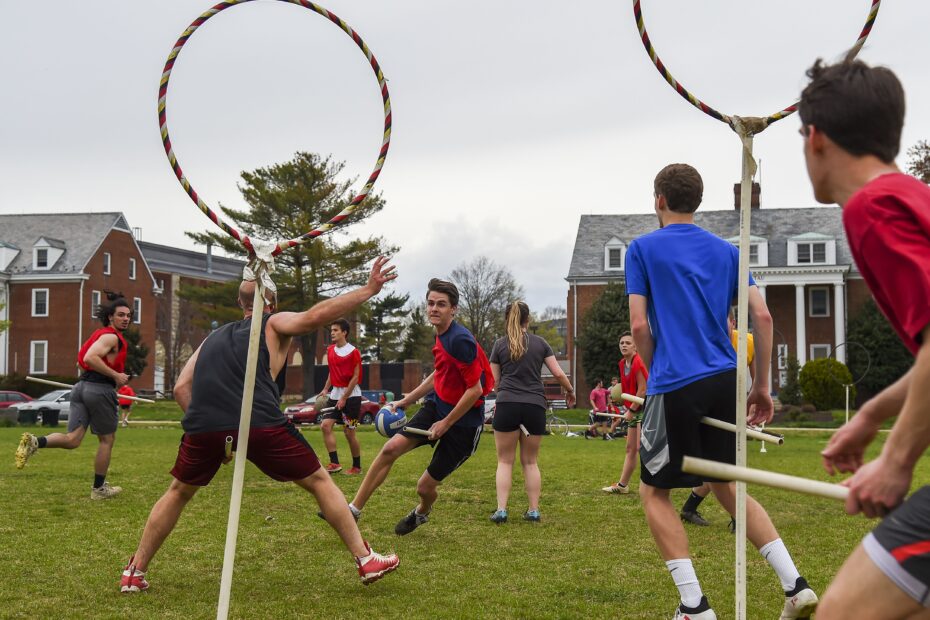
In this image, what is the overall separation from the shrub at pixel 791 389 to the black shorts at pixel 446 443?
1638 inches

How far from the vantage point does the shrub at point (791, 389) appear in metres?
47.4

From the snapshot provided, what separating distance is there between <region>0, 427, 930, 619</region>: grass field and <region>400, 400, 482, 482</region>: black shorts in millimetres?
615

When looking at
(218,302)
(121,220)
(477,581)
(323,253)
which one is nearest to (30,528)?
(477,581)

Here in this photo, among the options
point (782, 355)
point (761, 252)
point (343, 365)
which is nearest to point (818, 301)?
point (761, 252)

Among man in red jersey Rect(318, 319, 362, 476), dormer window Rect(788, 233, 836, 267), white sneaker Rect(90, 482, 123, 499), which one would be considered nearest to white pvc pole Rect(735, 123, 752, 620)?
white sneaker Rect(90, 482, 123, 499)

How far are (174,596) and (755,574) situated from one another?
12.8ft

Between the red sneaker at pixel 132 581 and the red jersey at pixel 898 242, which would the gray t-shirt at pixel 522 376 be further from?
the red jersey at pixel 898 242

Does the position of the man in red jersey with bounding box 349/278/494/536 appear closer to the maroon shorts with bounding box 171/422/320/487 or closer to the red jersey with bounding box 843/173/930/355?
the maroon shorts with bounding box 171/422/320/487

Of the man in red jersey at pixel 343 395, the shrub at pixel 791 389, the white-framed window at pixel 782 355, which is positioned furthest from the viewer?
the white-framed window at pixel 782 355

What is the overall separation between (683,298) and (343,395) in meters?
9.46

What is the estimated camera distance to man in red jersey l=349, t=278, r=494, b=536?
8.30 m

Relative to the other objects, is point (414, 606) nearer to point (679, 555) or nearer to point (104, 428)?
point (679, 555)

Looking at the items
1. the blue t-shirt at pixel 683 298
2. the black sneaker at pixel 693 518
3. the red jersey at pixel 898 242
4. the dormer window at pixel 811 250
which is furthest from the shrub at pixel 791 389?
the red jersey at pixel 898 242

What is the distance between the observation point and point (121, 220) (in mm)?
67562
